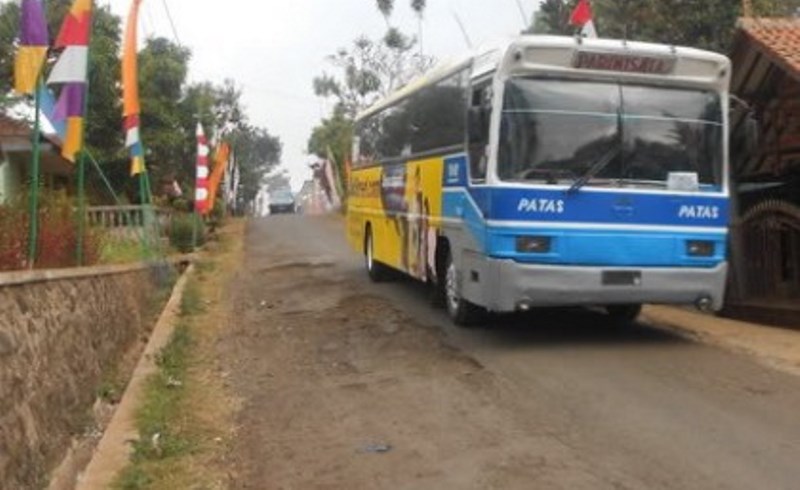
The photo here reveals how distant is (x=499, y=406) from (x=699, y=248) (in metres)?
3.53

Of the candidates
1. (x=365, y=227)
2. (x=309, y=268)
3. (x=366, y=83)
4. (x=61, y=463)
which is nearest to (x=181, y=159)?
(x=366, y=83)

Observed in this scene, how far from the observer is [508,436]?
23.4ft

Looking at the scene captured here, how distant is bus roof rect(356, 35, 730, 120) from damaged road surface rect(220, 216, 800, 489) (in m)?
2.77

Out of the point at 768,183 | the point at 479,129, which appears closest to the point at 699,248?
the point at 479,129

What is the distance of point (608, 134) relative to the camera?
1021 cm

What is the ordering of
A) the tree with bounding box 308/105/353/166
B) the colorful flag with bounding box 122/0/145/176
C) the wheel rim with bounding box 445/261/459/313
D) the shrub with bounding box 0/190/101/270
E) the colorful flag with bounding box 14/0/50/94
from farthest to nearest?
the tree with bounding box 308/105/353/166 → the colorful flag with bounding box 122/0/145/176 → the wheel rim with bounding box 445/261/459/313 → the colorful flag with bounding box 14/0/50/94 → the shrub with bounding box 0/190/101/270

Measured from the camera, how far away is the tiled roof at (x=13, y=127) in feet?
74.1

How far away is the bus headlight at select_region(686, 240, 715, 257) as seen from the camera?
1045cm

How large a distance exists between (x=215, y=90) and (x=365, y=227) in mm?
41282

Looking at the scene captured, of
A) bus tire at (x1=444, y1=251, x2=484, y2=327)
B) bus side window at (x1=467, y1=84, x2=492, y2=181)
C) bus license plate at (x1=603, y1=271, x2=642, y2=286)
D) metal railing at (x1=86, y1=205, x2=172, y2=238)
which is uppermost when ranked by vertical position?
bus side window at (x1=467, y1=84, x2=492, y2=181)

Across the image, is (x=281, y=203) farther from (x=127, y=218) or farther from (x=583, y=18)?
(x=583, y=18)

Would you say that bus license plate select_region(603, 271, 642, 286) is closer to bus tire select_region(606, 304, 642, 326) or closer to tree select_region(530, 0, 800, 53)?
bus tire select_region(606, 304, 642, 326)

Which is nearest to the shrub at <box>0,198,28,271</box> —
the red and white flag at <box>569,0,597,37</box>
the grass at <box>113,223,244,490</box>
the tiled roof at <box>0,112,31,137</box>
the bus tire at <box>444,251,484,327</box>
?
the grass at <box>113,223,244,490</box>

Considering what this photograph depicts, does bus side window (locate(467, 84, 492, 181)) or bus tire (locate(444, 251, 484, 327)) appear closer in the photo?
bus side window (locate(467, 84, 492, 181))
